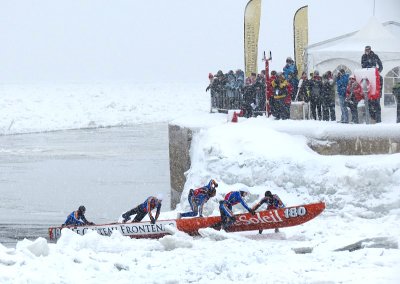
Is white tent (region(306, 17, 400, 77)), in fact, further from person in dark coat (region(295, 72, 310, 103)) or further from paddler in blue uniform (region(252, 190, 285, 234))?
paddler in blue uniform (region(252, 190, 285, 234))

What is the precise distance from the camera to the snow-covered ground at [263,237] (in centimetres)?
1302

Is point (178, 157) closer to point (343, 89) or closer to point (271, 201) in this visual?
point (343, 89)

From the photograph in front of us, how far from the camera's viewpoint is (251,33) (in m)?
28.8

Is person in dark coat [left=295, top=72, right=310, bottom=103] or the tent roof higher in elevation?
the tent roof

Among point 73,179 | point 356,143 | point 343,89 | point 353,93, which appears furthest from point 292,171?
point 73,179

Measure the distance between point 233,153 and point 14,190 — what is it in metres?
11.3

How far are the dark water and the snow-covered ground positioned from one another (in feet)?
12.6

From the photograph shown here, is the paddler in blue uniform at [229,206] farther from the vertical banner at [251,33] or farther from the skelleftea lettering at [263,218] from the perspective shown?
the vertical banner at [251,33]

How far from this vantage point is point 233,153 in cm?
2189

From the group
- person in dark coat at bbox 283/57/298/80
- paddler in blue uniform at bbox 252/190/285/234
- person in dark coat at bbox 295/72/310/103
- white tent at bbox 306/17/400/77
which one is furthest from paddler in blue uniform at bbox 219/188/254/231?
white tent at bbox 306/17/400/77

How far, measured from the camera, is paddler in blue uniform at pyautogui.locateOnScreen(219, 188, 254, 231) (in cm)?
1869

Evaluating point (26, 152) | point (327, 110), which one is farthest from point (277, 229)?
point (26, 152)

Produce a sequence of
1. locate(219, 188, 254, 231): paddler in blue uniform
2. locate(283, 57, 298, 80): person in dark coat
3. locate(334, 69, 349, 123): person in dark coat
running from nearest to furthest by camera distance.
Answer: locate(219, 188, 254, 231): paddler in blue uniform → locate(334, 69, 349, 123): person in dark coat → locate(283, 57, 298, 80): person in dark coat

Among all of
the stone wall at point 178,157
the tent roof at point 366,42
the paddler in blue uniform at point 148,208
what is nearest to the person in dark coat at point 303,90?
the tent roof at point 366,42
